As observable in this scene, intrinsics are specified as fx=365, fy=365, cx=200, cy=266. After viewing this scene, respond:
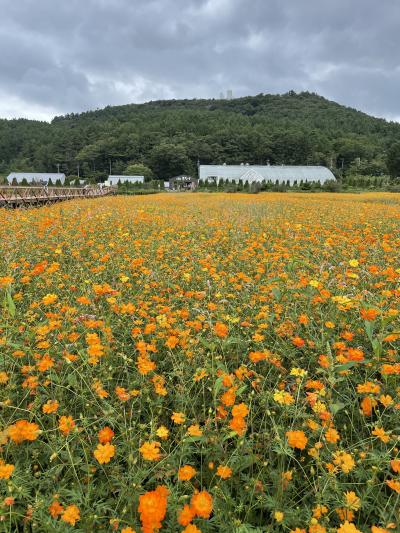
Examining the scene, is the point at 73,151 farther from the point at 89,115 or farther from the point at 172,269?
the point at 172,269

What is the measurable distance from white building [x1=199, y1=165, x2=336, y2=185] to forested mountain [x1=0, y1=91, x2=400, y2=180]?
48.2ft

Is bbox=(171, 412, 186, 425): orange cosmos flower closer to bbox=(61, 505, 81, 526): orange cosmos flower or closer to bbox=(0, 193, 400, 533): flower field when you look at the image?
bbox=(0, 193, 400, 533): flower field

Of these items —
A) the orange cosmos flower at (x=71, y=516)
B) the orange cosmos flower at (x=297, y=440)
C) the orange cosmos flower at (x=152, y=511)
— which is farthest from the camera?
the orange cosmos flower at (x=297, y=440)

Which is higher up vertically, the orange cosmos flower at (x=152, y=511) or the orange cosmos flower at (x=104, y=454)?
the orange cosmos flower at (x=152, y=511)

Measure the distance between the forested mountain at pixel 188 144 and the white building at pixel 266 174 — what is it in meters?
14.7

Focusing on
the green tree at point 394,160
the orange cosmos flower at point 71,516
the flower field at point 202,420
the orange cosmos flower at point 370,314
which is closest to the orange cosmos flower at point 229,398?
the flower field at point 202,420

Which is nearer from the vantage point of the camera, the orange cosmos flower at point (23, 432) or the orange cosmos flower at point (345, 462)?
the orange cosmos flower at point (345, 462)

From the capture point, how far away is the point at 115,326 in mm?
2508

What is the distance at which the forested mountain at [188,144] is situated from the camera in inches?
3223

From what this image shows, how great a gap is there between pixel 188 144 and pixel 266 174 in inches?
1130

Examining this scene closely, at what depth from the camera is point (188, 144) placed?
277ft

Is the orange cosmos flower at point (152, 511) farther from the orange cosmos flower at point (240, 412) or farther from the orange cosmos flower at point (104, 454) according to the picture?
the orange cosmos flower at point (240, 412)

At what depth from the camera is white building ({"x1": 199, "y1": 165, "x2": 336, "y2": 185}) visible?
205 feet

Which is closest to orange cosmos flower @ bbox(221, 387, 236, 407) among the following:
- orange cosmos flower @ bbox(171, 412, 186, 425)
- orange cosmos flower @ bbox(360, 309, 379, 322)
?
orange cosmos flower @ bbox(171, 412, 186, 425)
